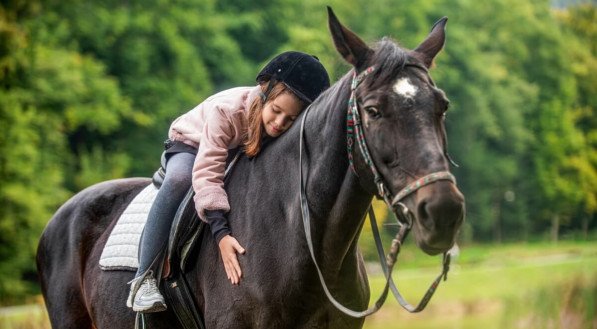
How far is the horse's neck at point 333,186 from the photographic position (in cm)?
391

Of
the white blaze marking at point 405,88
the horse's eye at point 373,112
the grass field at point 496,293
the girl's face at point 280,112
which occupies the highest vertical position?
the white blaze marking at point 405,88

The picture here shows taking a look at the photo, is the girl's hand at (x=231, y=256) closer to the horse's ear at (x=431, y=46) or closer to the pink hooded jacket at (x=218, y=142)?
the pink hooded jacket at (x=218, y=142)

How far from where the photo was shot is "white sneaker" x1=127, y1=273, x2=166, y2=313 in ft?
15.1

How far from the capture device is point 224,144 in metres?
4.53

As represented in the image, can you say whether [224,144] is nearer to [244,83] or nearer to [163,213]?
[163,213]

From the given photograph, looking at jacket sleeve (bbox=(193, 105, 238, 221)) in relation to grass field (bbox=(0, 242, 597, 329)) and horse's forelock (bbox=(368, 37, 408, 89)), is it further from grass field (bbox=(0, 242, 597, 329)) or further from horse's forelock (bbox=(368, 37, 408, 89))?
grass field (bbox=(0, 242, 597, 329))

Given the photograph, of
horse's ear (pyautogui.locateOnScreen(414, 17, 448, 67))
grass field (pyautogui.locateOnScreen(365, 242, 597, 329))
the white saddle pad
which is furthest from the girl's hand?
grass field (pyautogui.locateOnScreen(365, 242, 597, 329))

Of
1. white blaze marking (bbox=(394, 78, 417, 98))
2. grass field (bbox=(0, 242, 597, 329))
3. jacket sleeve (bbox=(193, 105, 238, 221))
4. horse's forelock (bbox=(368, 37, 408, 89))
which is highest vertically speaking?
horse's forelock (bbox=(368, 37, 408, 89))

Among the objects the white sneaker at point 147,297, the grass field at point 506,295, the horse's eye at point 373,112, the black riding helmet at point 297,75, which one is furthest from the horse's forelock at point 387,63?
the grass field at point 506,295

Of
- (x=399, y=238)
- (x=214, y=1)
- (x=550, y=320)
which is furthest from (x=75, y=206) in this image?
(x=214, y=1)

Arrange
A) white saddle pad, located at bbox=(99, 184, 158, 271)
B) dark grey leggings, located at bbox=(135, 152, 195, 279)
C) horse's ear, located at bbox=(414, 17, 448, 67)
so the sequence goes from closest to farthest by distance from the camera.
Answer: horse's ear, located at bbox=(414, 17, 448, 67) → dark grey leggings, located at bbox=(135, 152, 195, 279) → white saddle pad, located at bbox=(99, 184, 158, 271)

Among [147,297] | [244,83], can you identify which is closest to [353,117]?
[147,297]

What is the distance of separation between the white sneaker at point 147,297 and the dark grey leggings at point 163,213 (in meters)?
0.06

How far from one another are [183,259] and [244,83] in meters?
30.0
